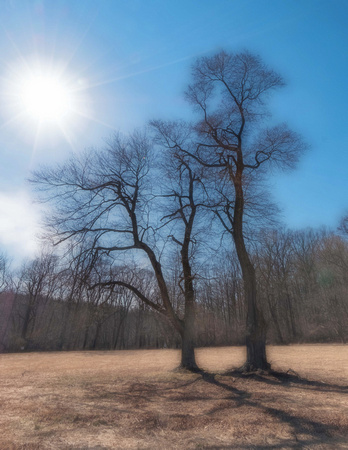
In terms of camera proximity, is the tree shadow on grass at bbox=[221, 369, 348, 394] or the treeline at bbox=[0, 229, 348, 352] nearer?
the tree shadow on grass at bbox=[221, 369, 348, 394]

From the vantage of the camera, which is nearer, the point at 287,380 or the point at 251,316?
the point at 287,380

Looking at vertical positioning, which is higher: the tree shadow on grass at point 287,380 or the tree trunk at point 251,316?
the tree trunk at point 251,316

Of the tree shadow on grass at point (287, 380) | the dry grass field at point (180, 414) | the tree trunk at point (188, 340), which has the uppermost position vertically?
the tree trunk at point (188, 340)

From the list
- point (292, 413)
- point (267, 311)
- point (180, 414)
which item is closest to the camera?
point (292, 413)

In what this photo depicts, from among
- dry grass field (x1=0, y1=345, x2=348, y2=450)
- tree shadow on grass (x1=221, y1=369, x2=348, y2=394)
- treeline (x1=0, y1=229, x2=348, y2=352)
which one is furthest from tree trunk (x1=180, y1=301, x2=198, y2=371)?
treeline (x1=0, y1=229, x2=348, y2=352)

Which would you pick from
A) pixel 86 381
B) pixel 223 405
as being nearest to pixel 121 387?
pixel 86 381

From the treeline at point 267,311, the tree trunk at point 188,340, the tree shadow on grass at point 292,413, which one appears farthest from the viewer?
the treeline at point 267,311

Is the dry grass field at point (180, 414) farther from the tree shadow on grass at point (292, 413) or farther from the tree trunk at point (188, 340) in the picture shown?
the tree trunk at point (188, 340)

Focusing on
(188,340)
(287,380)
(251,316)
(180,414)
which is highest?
(251,316)

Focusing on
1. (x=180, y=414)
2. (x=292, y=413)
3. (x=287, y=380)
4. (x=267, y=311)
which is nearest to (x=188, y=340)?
(x=287, y=380)

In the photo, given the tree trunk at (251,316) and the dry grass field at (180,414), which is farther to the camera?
the tree trunk at (251,316)

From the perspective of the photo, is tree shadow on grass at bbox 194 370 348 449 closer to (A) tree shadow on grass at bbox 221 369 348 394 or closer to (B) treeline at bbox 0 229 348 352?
(A) tree shadow on grass at bbox 221 369 348 394

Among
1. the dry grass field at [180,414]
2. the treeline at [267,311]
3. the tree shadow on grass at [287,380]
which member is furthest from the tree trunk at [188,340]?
the treeline at [267,311]

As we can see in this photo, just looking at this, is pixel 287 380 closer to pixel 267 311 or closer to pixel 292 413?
pixel 292 413
